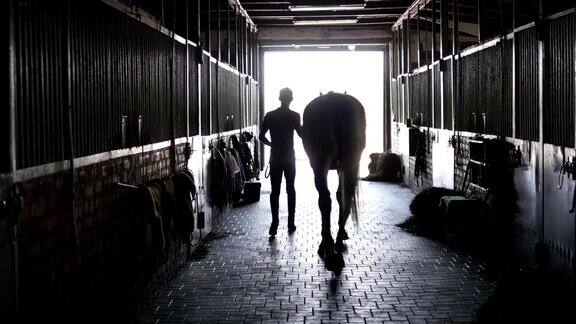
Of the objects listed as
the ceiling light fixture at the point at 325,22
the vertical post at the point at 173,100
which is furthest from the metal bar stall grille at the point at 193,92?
the ceiling light fixture at the point at 325,22

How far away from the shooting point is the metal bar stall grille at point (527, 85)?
Result: 16.8 feet

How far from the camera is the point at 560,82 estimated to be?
460cm

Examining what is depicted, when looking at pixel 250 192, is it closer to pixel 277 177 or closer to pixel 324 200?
pixel 277 177

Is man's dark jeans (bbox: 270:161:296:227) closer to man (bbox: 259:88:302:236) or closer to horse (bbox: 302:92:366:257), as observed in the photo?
man (bbox: 259:88:302:236)

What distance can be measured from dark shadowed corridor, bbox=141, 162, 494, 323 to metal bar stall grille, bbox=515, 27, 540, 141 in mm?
1210

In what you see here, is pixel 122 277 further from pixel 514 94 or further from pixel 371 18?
pixel 371 18

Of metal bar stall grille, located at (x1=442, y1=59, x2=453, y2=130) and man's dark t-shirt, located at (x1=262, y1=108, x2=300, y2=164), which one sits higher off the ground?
metal bar stall grille, located at (x1=442, y1=59, x2=453, y2=130)

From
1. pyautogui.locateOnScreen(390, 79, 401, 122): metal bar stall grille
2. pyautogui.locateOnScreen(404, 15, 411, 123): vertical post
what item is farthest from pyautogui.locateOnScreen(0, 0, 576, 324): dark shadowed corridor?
pyautogui.locateOnScreen(390, 79, 401, 122): metal bar stall grille

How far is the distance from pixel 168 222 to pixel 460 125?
431 cm

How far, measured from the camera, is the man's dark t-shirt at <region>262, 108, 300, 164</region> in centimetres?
730

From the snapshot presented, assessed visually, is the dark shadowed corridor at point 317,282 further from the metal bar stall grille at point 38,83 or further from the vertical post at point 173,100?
the metal bar stall grille at point 38,83

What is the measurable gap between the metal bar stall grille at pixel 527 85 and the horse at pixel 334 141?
1313 millimetres

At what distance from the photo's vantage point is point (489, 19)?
34.2ft

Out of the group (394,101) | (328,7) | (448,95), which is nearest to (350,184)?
(448,95)
